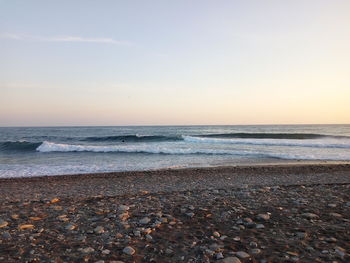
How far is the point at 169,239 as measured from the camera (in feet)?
10.7

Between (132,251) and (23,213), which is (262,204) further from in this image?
(23,213)

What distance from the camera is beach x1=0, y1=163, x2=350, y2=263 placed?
2.83m

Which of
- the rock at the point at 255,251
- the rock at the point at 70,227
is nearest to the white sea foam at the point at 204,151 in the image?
the rock at the point at 255,251

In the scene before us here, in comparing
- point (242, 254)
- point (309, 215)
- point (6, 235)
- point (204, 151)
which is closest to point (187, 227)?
point (242, 254)

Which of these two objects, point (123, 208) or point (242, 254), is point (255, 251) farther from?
point (123, 208)

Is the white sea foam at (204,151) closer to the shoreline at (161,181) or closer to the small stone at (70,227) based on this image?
the shoreline at (161,181)

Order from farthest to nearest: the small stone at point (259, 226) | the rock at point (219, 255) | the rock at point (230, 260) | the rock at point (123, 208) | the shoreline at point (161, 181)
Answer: the shoreline at point (161, 181) < the rock at point (123, 208) < the small stone at point (259, 226) < the rock at point (219, 255) < the rock at point (230, 260)

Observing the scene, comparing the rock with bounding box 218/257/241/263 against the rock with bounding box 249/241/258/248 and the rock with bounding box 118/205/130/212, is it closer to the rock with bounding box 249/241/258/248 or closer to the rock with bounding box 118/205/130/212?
the rock with bounding box 249/241/258/248

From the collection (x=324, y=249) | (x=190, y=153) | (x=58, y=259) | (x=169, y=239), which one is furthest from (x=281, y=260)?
(x=190, y=153)

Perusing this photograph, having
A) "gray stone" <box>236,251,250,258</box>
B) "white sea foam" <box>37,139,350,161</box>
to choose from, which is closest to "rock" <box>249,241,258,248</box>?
"gray stone" <box>236,251,250,258</box>

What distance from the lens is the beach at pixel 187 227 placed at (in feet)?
9.27

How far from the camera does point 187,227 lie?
3.64 m

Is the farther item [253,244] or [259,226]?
[259,226]

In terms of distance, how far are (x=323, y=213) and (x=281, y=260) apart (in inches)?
78.1
